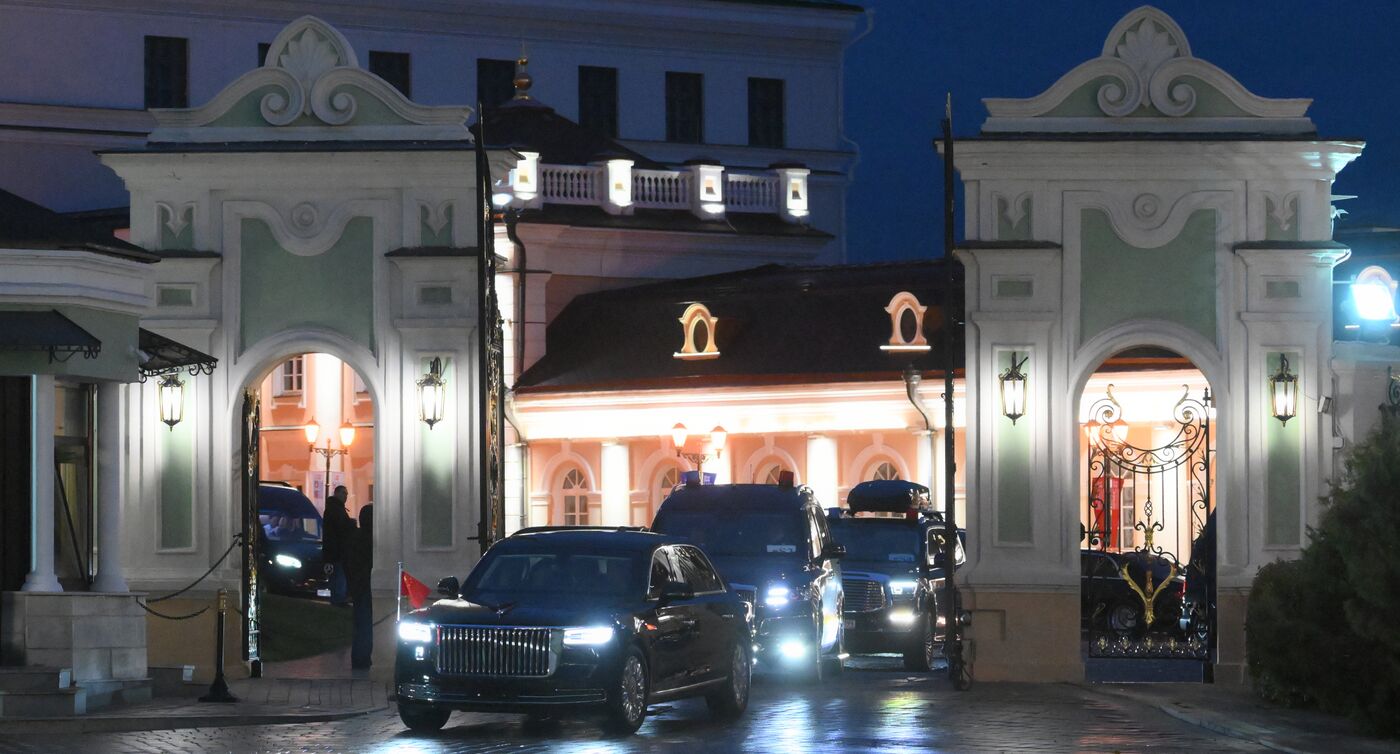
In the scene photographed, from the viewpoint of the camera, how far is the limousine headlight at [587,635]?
63.4 ft

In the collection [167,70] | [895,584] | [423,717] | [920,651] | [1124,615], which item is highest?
[167,70]

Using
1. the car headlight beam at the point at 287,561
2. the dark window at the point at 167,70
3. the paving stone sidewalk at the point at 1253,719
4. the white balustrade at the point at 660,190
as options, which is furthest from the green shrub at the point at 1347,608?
the dark window at the point at 167,70

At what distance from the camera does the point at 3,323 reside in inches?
885

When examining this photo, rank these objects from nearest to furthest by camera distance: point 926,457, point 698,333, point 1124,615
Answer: point 1124,615
point 926,457
point 698,333

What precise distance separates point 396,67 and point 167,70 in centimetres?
553

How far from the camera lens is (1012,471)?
26.9 metres

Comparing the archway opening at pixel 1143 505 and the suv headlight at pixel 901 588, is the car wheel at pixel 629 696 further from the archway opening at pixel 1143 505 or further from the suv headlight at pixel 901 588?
the suv headlight at pixel 901 588

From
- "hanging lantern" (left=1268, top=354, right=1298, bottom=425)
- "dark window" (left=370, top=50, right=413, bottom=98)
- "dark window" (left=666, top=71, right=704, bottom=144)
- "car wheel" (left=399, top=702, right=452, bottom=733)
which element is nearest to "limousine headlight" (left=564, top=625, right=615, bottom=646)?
"car wheel" (left=399, top=702, right=452, bottom=733)

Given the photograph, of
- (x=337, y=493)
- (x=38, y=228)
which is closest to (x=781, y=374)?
(x=337, y=493)

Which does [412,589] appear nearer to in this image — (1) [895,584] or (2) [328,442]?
(1) [895,584]

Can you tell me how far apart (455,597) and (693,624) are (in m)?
1.98

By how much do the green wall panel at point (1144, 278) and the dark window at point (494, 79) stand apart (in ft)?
120

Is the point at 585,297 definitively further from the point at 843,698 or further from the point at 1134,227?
the point at 843,698

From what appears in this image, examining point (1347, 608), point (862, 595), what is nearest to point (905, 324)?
point (862, 595)
